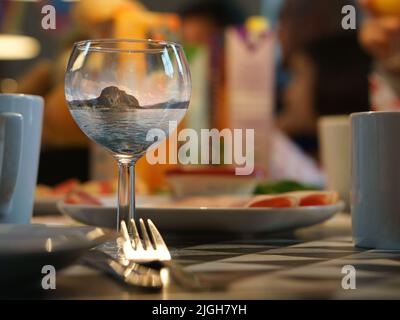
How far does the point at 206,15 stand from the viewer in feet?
9.12

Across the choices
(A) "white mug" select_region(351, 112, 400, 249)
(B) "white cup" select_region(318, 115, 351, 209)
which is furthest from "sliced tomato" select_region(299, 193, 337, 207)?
(B) "white cup" select_region(318, 115, 351, 209)

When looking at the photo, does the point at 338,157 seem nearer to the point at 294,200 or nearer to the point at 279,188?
the point at 279,188

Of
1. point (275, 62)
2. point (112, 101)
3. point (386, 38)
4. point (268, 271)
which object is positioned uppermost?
point (275, 62)

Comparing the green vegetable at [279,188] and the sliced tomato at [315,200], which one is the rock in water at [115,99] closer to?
the sliced tomato at [315,200]

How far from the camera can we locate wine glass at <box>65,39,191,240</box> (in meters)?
→ 0.53

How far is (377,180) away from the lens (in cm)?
59

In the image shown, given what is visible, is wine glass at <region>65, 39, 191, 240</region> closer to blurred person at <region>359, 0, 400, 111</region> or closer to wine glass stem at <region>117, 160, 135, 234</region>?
wine glass stem at <region>117, 160, 135, 234</region>

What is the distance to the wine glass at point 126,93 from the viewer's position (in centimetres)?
53

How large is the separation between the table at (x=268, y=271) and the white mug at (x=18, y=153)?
134 mm

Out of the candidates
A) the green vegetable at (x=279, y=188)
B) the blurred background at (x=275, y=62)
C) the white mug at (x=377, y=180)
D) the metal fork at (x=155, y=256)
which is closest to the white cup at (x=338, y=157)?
the green vegetable at (x=279, y=188)

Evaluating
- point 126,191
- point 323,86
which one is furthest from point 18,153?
point 323,86

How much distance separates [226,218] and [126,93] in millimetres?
158
